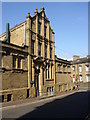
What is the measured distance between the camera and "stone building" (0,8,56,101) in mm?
17800

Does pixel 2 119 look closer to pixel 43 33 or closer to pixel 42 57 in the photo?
pixel 42 57

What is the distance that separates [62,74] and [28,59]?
13.8 meters

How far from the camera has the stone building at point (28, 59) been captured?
58.4ft

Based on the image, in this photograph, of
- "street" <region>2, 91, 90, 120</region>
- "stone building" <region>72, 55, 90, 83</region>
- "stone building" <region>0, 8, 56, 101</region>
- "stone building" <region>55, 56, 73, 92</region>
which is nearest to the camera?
"street" <region>2, 91, 90, 120</region>

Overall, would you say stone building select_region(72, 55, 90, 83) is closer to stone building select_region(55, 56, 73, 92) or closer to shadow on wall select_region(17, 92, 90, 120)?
stone building select_region(55, 56, 73, 92)

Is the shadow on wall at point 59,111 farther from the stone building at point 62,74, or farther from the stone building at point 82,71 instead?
the stone building at point 82,71

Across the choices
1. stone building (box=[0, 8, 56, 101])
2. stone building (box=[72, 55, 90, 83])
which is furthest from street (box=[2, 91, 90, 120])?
stone building (box=[72, 55, 90, 83])

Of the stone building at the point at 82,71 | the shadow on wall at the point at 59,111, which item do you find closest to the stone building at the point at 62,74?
the shadow on wall at the point at 59,111

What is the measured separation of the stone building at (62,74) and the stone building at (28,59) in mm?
2200

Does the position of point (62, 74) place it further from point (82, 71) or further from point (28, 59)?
point (82, 71)

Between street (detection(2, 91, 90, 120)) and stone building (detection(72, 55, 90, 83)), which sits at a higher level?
stone building (detection(72, 55, 90, 83))

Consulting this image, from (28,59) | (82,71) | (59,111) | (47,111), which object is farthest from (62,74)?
(82,71)

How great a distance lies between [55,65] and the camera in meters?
30.3

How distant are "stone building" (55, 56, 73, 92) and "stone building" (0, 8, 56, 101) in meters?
2.20
